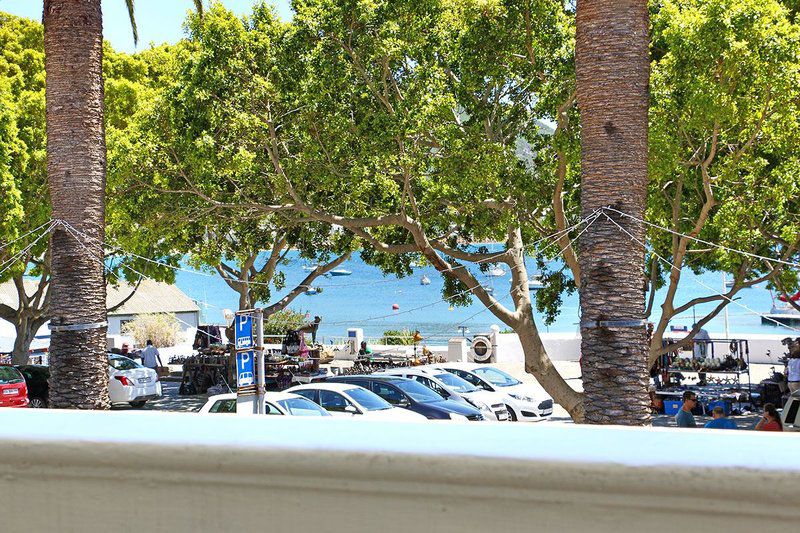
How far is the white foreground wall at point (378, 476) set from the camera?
1581 mm

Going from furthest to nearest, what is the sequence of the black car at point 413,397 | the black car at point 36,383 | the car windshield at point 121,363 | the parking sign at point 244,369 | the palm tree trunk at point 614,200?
the car windshield at point 121,363 → the black car at point 36,383 → the black car at point 413,397 → the parking sign at point 244,369 → the palm tree trunk at point 614,200

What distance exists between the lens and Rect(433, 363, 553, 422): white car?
67.5 ft

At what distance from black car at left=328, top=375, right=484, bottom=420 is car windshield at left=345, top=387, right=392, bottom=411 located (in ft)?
3.08

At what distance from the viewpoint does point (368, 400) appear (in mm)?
16156

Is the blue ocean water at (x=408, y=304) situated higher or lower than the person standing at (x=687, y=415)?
higher

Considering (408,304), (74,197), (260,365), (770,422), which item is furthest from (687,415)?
(408,304)

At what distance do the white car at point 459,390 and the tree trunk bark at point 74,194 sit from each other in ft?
28.5

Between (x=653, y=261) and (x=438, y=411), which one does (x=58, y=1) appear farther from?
(x=653, y=261)

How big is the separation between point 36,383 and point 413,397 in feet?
29.7

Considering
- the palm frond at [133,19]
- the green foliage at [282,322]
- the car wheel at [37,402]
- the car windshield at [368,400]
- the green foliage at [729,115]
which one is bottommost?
the car wheel at [37,402]

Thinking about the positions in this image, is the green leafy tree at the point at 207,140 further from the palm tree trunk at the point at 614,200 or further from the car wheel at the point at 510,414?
the palm tree trunk at the point at 614,200

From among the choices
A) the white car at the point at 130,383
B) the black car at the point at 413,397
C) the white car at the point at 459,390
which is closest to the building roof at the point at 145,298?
the white car at the point at 130,383

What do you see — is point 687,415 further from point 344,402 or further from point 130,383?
point 130,383

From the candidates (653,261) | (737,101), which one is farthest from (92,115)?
(653,261)
